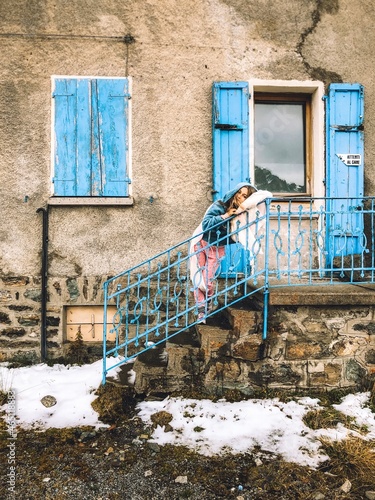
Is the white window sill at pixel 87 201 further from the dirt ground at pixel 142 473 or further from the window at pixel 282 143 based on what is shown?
the dirt ground at pixel 142 473

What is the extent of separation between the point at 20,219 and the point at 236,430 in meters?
3.52

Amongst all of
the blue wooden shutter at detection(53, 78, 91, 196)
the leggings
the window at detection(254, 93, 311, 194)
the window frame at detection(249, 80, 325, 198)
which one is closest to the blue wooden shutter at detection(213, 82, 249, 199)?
the window frame at detection(249, 80, 325, 198)

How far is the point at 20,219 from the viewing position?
5020 millimetres

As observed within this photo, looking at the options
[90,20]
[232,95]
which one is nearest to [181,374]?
[232,95]

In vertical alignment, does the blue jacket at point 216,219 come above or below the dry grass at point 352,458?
above

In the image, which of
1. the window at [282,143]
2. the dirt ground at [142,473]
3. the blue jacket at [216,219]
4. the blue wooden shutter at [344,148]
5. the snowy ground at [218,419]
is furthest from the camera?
the window at [282,143]

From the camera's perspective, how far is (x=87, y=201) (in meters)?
5.02

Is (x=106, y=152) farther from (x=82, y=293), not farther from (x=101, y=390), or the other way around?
(x=101, y=390)

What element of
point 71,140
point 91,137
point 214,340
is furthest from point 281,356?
point 71,140

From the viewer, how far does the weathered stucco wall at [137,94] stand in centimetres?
502

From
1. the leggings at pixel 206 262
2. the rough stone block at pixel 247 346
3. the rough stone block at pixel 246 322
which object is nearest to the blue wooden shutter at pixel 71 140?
the leggings at pixel 206 262

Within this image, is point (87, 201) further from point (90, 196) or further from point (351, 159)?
point (351, 159)

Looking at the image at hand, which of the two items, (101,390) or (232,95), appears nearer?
(101,390)

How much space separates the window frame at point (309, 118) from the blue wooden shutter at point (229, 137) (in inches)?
5.7
